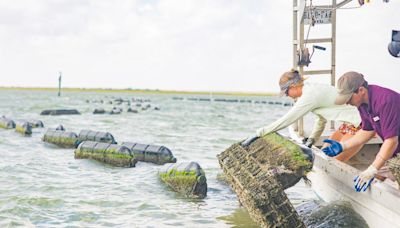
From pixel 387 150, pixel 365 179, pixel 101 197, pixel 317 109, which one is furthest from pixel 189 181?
pixel 387 150

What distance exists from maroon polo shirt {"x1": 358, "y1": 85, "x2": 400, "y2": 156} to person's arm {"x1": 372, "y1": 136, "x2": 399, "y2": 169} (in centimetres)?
5

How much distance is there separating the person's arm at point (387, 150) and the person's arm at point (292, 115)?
57.9 inches

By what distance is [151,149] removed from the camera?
17.8 meters

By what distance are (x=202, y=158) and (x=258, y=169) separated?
12723 millimetres

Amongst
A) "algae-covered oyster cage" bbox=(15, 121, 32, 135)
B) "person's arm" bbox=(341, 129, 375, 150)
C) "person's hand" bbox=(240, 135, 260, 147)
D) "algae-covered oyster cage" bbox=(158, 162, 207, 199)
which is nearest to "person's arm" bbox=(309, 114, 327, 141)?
"person's arm" bbox=(341, 129, 375, 150)

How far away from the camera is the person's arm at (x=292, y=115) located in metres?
7.18

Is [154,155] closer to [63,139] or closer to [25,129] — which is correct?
[63,139]

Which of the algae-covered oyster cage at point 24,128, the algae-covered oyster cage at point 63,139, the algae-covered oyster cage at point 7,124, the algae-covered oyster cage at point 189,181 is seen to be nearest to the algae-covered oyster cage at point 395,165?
the algae-covered oyster cage at point 189,181

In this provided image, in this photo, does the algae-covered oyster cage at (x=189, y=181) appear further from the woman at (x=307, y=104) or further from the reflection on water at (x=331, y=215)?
the woman at (x=307, y=104)

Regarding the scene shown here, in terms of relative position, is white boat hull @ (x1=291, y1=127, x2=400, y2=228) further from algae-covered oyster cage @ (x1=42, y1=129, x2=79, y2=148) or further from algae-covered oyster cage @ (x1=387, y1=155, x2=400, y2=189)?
algae-covered oyster cage @ (x1=42, y1=129, x2=79, y2=148)

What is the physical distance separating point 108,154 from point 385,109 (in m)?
12.6

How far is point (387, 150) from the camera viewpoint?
19.7 ft

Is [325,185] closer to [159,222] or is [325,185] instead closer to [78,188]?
[159,222]

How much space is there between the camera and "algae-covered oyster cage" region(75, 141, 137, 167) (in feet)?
55.5
